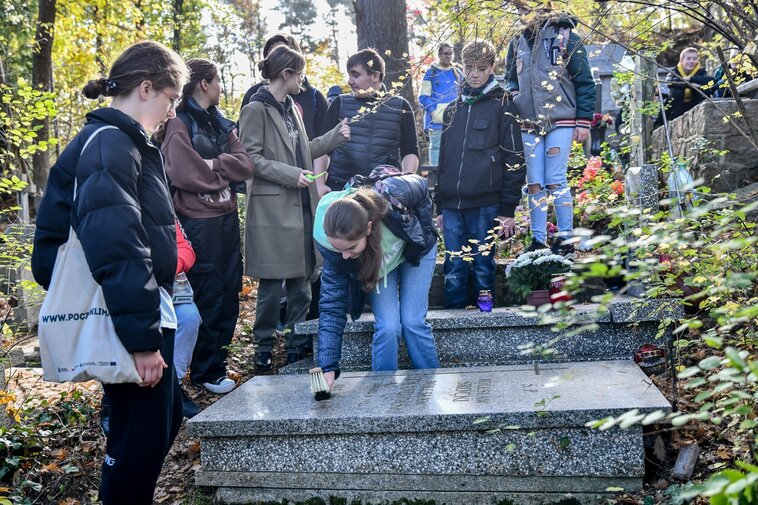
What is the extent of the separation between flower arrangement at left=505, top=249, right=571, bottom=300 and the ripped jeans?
1.30 feet

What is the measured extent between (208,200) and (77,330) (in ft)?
7.93

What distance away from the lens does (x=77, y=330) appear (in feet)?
8.66

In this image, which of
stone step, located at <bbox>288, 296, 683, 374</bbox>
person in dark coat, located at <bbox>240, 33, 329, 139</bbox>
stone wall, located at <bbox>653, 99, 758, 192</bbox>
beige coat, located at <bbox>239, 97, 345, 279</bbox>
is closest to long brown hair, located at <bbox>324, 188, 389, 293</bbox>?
stone step, located at <bbox>288, 296, 683, 374</bbox>

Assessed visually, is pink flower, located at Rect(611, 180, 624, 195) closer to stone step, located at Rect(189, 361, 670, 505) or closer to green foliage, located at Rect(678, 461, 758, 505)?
stone step, located at Rect(189, 361, 670, 505)

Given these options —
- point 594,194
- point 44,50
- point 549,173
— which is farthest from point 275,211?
point 44,50

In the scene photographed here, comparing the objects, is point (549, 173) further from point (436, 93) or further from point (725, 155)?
point (436, 93)

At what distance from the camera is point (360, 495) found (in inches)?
145

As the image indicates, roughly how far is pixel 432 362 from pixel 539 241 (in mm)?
1414

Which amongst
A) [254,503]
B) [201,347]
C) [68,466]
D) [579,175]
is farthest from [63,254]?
[579,175]

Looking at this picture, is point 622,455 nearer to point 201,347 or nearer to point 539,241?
point 539,241

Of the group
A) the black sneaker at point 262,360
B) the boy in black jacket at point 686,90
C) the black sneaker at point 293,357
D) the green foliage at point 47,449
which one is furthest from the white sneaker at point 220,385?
the boy in black jacket at point 686,90

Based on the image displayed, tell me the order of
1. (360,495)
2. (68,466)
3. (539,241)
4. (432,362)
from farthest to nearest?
1. (539,241)
2. (432,362)
3. (68,466)
4. (360,495)

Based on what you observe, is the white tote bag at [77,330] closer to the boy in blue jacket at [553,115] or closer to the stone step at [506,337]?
the stone step at [506,337]

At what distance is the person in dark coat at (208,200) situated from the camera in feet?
16.0
